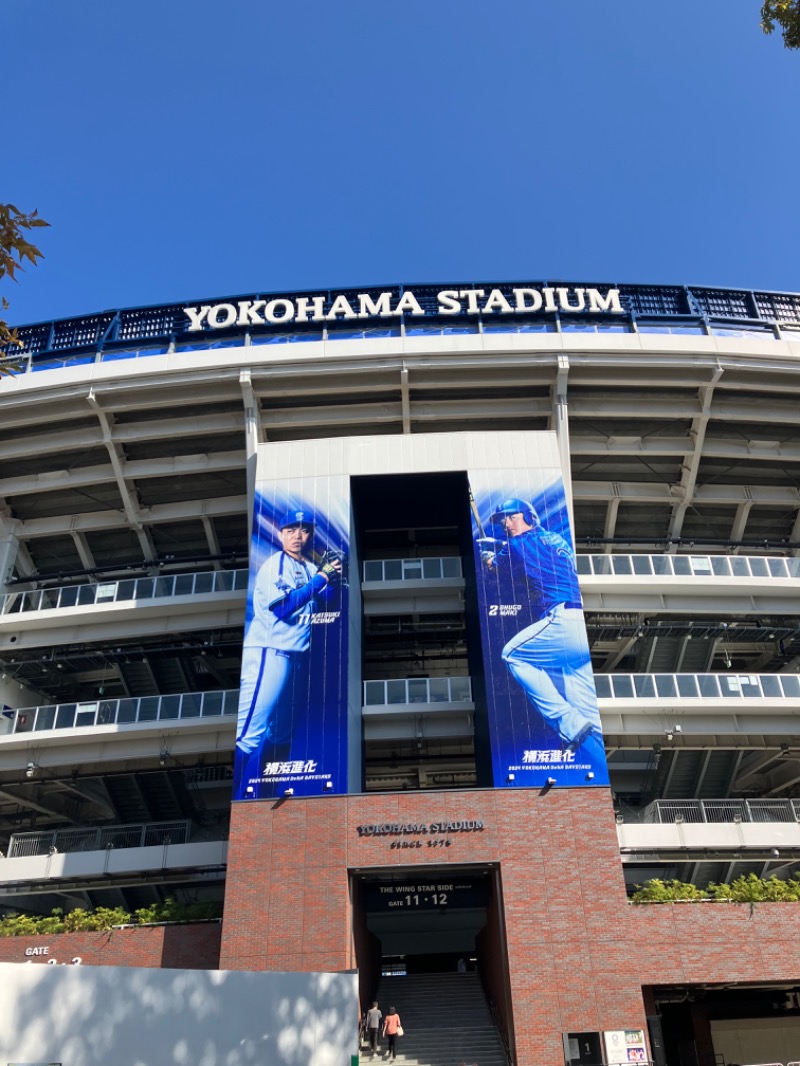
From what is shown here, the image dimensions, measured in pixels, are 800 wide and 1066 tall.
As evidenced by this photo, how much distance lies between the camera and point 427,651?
31656 mm

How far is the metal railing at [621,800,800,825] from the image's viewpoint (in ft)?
78.7

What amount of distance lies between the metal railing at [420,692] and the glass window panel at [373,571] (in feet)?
13.1

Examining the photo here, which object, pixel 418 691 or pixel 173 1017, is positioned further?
pixel 418 691

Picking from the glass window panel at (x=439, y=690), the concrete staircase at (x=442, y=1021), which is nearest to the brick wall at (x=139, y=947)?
the concrete staircase at (x=442, y=1021)

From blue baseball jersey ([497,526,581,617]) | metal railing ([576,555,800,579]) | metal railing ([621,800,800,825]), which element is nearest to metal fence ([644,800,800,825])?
metal railing ([621,800,800,825])

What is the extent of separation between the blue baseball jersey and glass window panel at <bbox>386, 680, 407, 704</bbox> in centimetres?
502

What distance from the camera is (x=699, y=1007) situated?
23.2 meters

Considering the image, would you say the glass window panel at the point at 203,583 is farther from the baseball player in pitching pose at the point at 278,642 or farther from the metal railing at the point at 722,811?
the metal railing at the point at 722,811

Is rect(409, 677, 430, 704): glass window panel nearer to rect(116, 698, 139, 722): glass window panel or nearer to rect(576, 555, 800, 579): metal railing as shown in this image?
rect(576, 555, 800, 579): metal railing

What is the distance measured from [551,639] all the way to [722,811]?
7.65 metres

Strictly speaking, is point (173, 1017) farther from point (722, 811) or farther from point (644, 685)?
point (722, 811)

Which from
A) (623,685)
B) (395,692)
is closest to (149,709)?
(395,692)

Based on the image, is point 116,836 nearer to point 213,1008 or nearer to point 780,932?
point 213,1008

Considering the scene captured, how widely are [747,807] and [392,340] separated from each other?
771 inches
